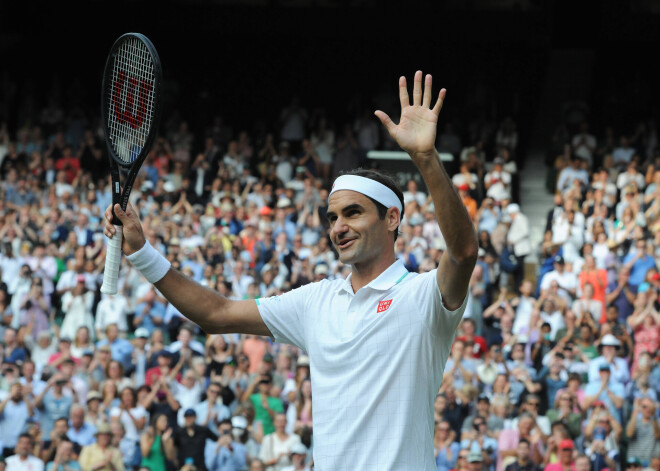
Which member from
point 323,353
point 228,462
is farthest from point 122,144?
point 228,462

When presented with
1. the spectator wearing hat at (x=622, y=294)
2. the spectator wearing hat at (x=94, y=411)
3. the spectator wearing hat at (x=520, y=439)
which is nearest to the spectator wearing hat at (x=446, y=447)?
the spectator wearing hat at (x=520, y=439)

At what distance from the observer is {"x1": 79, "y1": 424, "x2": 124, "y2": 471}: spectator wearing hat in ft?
37.0

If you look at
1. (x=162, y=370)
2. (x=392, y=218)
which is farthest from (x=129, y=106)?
Answer: (x=162, y=370)

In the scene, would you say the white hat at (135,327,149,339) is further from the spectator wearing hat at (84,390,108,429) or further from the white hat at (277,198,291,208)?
the white hat at (277,198,291,208)

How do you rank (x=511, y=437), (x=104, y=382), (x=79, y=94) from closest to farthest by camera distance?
(x=511, y=437) < (x=104, y=382) < (x=79, y=94)

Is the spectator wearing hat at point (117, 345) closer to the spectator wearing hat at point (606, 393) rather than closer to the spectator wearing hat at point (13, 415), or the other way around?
the spectator wearing hat at point (13, 415)

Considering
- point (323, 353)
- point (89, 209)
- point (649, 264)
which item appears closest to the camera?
point (323, 353)

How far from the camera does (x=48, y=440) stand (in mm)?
11695

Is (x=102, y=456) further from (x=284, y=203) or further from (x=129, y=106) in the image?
(x=129, y=106)

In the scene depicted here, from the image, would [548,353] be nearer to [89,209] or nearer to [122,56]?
[89,209]

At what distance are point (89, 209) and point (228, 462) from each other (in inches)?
248

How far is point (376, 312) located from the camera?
3.89m

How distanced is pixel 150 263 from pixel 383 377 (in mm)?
981

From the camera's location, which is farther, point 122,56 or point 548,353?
point 548,353
